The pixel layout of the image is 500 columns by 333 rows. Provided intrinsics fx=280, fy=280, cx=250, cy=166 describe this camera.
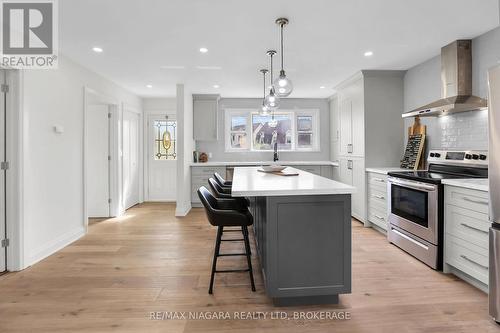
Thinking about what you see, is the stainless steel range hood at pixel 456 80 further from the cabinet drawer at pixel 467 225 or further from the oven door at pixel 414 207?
the cabinet drawer at pixel 467 225

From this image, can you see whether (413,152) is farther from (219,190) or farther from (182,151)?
(182,151)

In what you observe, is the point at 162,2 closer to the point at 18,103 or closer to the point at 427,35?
the point at 18,103

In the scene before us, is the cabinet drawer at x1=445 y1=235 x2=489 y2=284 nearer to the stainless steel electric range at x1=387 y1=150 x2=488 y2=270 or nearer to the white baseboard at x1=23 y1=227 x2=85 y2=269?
the stainless steel electric range at x1=387 y1=150 x2=488 y2=270

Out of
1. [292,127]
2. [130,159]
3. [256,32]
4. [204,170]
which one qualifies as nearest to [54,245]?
[130,159]

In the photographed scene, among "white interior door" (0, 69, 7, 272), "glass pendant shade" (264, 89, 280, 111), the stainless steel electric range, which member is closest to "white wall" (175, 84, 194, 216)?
"glass pendant shade" (264, 89, 280, 111)

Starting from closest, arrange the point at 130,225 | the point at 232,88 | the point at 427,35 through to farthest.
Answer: the point at 427,35 → the point at 130,225 → the point at 232,88

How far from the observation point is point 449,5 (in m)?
2.44

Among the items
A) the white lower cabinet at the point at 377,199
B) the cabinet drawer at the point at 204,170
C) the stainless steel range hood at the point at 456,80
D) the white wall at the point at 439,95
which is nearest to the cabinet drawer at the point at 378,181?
the white lower cabinet at the point at 377,199

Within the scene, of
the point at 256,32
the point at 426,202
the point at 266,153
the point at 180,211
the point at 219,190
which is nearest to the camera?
the point at 426,202

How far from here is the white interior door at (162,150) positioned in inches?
255

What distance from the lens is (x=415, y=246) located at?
3027 mm

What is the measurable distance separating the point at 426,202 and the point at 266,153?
158 inches

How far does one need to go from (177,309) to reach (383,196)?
9.89 ft

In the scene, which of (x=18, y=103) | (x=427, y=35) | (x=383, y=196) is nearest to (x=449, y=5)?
(x=427, y=35)
